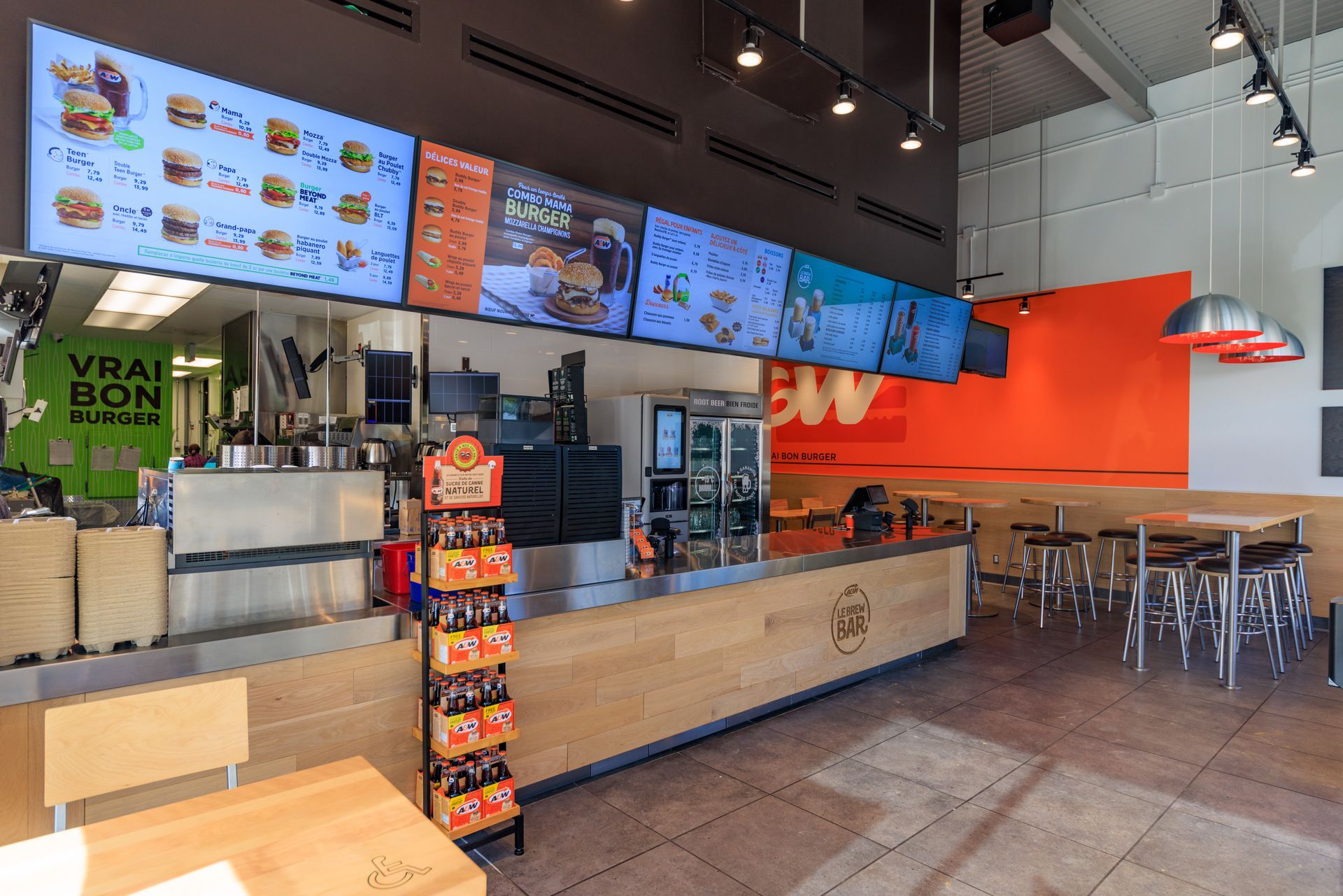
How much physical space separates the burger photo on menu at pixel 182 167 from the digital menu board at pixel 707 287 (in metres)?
1.97

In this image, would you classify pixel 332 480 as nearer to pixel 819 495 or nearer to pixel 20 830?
pixel 20 830

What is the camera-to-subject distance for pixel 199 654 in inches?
82.7

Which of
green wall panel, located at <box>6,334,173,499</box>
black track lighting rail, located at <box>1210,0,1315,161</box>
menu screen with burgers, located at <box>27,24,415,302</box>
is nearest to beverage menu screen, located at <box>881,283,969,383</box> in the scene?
black track lighting rail, located at <box>1210,0,1315,161</box>

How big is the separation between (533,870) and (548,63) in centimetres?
337

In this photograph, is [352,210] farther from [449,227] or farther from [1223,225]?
[1223,225]

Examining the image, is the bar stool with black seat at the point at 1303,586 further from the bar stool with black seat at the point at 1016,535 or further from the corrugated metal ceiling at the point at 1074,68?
the corrugated metal ceiling at the point at 1074,68

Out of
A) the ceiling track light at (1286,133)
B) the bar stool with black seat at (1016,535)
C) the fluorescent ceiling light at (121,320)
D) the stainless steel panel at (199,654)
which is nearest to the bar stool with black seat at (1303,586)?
the bar stool with black seat at (1016,535)

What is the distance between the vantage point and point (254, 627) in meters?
2.25

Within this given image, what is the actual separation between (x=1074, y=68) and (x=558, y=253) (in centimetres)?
631

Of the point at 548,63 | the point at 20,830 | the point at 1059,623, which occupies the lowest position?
the point at 1059,623

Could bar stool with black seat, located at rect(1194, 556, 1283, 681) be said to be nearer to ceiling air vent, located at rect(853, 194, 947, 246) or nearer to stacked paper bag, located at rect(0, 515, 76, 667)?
ceiling air vent, located at rect(853, 194, 947, 246)

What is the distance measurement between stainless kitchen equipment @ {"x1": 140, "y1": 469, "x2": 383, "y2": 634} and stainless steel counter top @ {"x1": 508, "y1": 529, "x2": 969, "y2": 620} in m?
0.63

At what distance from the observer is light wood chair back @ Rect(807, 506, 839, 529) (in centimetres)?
824

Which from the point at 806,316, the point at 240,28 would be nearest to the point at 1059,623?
the point at 806,316
